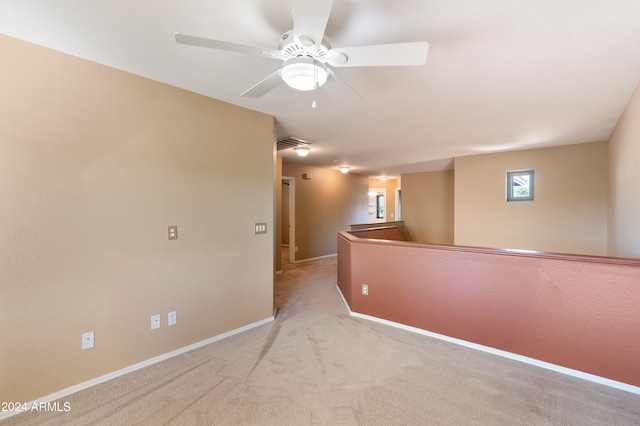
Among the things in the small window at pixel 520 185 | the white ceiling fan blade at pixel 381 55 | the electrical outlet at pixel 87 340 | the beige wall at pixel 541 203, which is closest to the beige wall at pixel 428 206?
the beige wall at pixel 541 203

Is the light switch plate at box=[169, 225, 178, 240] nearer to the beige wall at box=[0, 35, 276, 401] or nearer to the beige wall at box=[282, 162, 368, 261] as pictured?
the beige wall at box=[0, 35, 276, 401]

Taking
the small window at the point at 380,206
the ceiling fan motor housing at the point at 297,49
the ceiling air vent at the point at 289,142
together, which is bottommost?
the small window at the point at 380,206

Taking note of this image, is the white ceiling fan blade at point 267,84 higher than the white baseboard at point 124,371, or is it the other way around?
the white ceiling fan blade at point 267,84

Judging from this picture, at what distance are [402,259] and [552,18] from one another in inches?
→ 88.4

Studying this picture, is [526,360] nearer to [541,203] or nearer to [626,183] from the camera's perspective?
[626,183]

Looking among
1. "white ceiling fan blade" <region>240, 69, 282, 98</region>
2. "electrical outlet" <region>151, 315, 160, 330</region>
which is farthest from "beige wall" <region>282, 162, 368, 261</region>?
"white ceiling fan blade" <region>240, 69, 282, 98</region>

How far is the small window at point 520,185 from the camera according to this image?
4887mm

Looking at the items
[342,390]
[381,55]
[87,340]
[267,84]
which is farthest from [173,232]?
[381,55]

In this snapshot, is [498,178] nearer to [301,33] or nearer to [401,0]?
[401,0]

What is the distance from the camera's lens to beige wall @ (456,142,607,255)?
4.32m

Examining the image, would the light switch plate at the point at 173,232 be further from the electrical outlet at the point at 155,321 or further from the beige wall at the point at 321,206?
the beige wall at the point at 321,206

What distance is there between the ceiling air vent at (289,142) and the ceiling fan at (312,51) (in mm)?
2543

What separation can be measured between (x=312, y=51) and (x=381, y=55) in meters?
0.37

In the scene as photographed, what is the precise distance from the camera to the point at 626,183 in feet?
9.39
